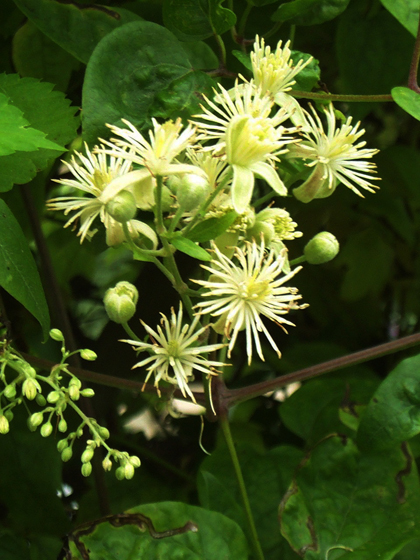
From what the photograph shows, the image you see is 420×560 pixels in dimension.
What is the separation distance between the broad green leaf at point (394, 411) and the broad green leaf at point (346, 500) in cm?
12

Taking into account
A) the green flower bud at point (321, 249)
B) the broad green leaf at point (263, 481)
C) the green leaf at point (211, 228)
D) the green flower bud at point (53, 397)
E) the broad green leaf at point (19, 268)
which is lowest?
the broad green leaf at point (263, 481)

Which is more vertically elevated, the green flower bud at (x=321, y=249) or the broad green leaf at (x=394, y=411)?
the green flower bud at (x=321, y=249)

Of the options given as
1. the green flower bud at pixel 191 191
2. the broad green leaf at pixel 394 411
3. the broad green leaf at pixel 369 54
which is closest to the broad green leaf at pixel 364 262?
the broad green leaf at pixel 369 54

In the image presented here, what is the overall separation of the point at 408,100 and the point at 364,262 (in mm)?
830

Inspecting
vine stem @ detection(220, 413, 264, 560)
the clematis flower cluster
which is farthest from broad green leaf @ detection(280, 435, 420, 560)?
the clematis flower cluster

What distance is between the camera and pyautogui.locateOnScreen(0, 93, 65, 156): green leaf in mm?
513

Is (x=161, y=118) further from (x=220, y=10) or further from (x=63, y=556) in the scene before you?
(x=63, y=556)

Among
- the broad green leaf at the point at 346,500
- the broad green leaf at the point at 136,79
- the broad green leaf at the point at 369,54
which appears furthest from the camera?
the broad green leaf at the point at 369,54

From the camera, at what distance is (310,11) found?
0.70 m

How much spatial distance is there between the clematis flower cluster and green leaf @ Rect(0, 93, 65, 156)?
0.18 ft

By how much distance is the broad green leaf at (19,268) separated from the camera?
0.58 metres

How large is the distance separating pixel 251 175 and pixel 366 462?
1.57ft

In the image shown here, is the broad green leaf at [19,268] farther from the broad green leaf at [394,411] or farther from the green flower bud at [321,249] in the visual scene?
the broad green leaf at [394,411]

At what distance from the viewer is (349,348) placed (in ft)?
4.83
